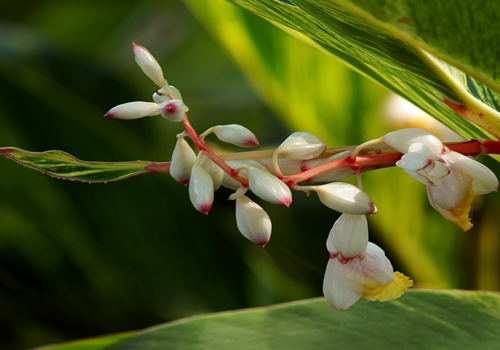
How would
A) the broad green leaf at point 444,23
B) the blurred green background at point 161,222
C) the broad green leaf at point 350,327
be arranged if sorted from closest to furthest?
1. the broad green leaf at point 444,23
2. the broad green leaf at point 350,327
3. the blurred green background at point 161,222

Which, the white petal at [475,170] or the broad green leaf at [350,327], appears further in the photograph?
the broad green leaf at [350,327]

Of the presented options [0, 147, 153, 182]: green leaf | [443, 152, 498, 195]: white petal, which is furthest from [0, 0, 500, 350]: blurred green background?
[443, 152, 498, 195]: white petal

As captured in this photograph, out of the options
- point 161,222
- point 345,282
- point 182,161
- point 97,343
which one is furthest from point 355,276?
point 161,222

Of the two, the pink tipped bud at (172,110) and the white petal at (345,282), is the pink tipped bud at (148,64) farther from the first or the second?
the white petal at (345,282)

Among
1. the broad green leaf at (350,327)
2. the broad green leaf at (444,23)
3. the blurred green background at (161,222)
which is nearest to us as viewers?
the broad green leaf at (444,23)

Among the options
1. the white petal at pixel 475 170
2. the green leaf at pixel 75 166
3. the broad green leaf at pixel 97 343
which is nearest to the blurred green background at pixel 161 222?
the broad green leaf at pixel 97 343

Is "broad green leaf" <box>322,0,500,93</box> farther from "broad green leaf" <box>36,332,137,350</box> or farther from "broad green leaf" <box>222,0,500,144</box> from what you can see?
"broad green leaf" <box>36,332,137,350</box>
